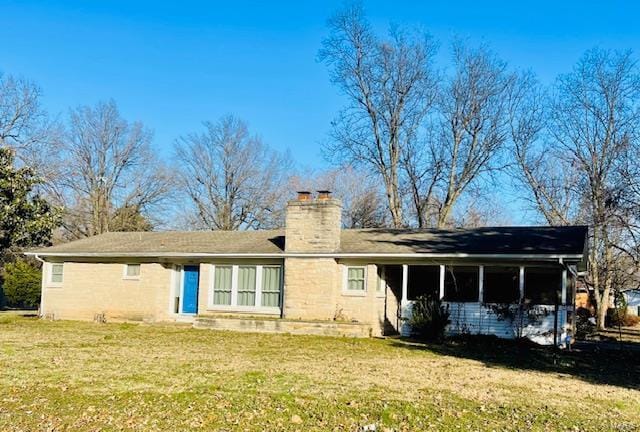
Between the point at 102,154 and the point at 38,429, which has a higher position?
the point at 102,154

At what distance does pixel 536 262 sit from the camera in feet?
61.7

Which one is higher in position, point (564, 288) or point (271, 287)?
point (564, 288)

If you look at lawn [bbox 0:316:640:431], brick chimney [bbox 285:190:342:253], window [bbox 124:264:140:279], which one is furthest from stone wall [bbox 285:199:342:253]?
window [bbox 124:264:140:279]

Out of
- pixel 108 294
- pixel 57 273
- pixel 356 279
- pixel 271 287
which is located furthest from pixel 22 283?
pixel 356 279

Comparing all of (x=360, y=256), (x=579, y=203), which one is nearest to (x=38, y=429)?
(x=360, y=256)

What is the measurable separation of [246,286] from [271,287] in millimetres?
961

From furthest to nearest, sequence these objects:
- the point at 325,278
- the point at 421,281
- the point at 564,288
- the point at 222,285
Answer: the point at 421,281
the point at 222,285
the point at 325,278
the point at 564,288

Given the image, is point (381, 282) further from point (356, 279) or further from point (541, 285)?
point (541, 285)

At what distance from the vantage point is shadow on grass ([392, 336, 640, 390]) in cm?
1291

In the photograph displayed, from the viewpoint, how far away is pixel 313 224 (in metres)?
21.6

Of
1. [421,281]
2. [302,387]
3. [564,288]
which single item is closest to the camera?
[302,387]

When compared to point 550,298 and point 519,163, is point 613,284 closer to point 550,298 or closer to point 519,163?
point 519,163

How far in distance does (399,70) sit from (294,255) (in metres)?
20.3

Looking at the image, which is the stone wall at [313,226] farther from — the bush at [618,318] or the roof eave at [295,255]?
the bush at [618,318]
